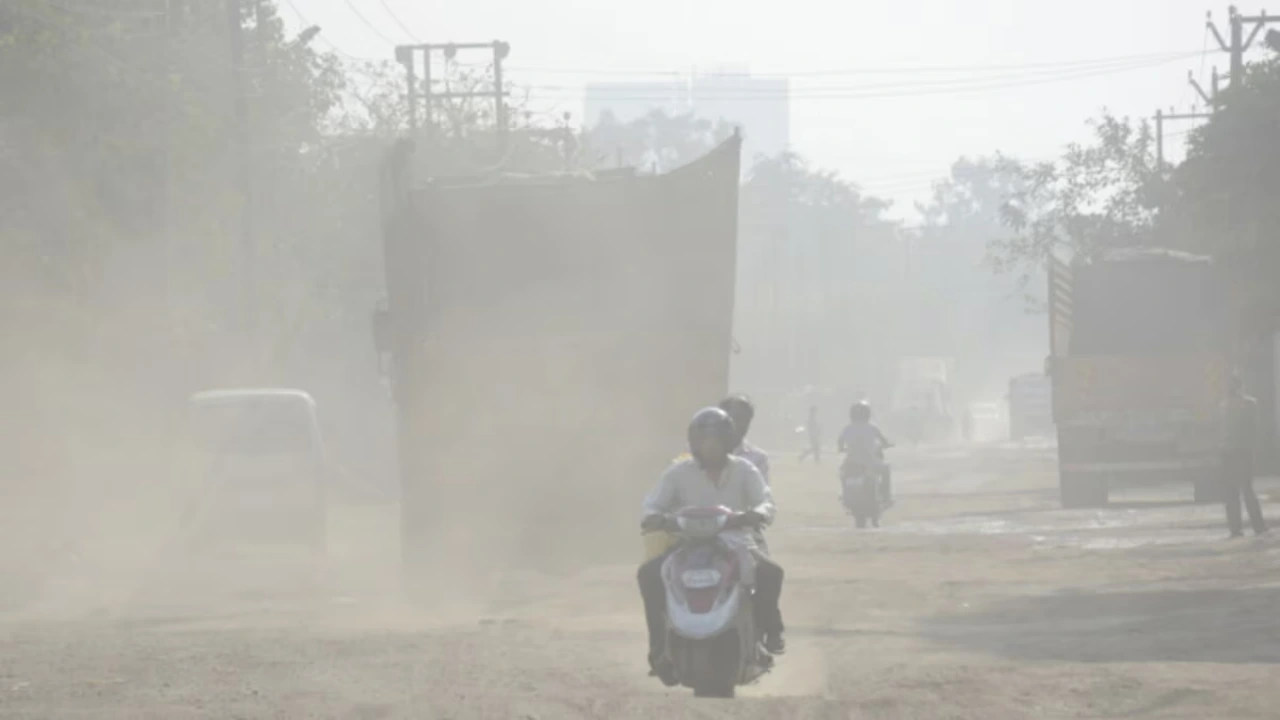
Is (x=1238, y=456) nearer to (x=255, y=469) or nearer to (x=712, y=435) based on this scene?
(x=255, y=469)

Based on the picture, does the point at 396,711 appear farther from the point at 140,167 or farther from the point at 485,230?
the point at 140,167

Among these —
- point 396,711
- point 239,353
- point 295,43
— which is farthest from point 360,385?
point 396,711

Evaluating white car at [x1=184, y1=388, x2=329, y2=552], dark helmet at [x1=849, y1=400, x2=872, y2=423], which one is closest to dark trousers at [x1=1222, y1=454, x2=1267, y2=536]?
dark helmet at [x1=849, y1=400, x2=872, y2=423]

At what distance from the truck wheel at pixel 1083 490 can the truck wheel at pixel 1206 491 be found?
4.21 feet

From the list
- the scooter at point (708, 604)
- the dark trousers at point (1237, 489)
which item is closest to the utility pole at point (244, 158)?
the dark trousers at point (1237, 489)

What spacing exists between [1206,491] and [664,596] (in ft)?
66.0

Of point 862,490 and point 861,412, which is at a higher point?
point 861,412

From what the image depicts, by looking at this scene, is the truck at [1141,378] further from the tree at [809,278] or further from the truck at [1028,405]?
the tree at [809,278]

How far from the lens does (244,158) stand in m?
33.9

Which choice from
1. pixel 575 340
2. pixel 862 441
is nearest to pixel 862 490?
pixel 862 441

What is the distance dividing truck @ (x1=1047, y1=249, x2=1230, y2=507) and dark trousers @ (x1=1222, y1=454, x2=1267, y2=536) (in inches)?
194

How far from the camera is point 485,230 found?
1883cm

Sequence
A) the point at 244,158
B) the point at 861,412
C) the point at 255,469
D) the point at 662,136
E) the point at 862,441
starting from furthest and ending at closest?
1. the point at 662,136
2. the point at 244,158
3. the point at 862,441
4. the point at 861,412
5. the point at 255,469

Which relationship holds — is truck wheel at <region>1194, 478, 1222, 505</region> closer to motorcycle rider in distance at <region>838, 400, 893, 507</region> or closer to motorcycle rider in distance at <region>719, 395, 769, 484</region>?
motorcycle rider in distance at <region>838, 400, 893, 507</region>
